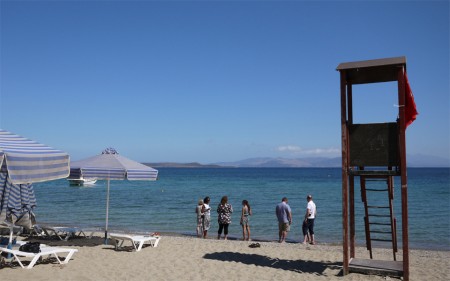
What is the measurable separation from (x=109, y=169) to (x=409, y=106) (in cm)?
702

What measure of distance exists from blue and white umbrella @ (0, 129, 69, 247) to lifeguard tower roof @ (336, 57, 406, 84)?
556 cm

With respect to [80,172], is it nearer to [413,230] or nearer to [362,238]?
[362,238]

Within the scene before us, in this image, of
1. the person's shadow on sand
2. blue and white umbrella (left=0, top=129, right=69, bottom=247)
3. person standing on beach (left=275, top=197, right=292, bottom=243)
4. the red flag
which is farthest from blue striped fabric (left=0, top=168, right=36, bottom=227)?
the red flag

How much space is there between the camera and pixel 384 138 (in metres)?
7.89

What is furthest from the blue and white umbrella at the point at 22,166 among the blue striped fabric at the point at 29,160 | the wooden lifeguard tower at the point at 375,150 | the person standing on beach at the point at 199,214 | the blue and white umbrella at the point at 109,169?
the person standing on beach at the point at 199,214

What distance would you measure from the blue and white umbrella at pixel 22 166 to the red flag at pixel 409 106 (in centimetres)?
643

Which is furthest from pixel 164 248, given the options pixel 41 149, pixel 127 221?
pixel 127 221

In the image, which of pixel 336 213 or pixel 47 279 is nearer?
pixel 47 279

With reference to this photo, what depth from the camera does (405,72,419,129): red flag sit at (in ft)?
25.8

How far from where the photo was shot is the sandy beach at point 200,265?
311 inches

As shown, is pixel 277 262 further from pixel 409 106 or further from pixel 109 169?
pixel 109 169

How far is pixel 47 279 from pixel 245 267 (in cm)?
392

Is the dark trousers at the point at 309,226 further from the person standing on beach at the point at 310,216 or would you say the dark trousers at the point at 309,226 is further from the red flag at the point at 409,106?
the red flag at the point at 409,106

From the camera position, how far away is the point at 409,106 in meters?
7.96
